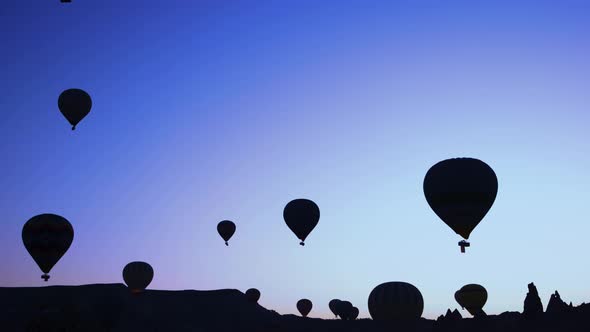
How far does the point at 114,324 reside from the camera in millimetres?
98562

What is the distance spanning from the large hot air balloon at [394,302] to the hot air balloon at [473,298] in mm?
11964

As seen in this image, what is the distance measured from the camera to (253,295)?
388 feet

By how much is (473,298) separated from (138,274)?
42582 millimetres

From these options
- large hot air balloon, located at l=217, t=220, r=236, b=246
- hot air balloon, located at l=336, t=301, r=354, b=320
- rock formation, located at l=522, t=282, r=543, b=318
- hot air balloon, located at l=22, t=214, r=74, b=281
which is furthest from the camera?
hot air balloon, located at l=336, t=301, r=354, b=320

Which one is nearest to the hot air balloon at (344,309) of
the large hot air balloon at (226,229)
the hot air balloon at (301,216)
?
Answer: the large hot air balloon at (226,229)

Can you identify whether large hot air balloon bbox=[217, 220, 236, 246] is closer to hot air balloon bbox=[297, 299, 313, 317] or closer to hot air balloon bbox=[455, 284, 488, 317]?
hot air balloon bbox=[455, 284, 488, 317]

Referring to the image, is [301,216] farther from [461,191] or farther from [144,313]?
[144,313]

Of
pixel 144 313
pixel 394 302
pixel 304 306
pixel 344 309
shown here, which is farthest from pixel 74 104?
pixel 344 309

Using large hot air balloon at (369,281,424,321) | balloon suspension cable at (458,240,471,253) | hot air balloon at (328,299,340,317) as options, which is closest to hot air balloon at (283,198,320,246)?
large hot air balloon at (369,281,424,321)

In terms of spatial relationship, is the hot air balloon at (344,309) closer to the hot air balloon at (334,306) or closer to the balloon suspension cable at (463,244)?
the hot air balloon at (334,306)

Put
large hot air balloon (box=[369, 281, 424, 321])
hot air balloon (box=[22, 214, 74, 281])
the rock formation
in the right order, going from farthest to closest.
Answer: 1. the rock formation
2. large hot air balloon (box=[369, 281, 424, 321])
3. hot air balloon (box=[22, 214, 74, 281])

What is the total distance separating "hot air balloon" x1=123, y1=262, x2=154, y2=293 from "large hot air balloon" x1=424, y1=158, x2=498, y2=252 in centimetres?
5794

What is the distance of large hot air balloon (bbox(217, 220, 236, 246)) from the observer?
85.1 meters

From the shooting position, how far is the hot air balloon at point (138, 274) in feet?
310
